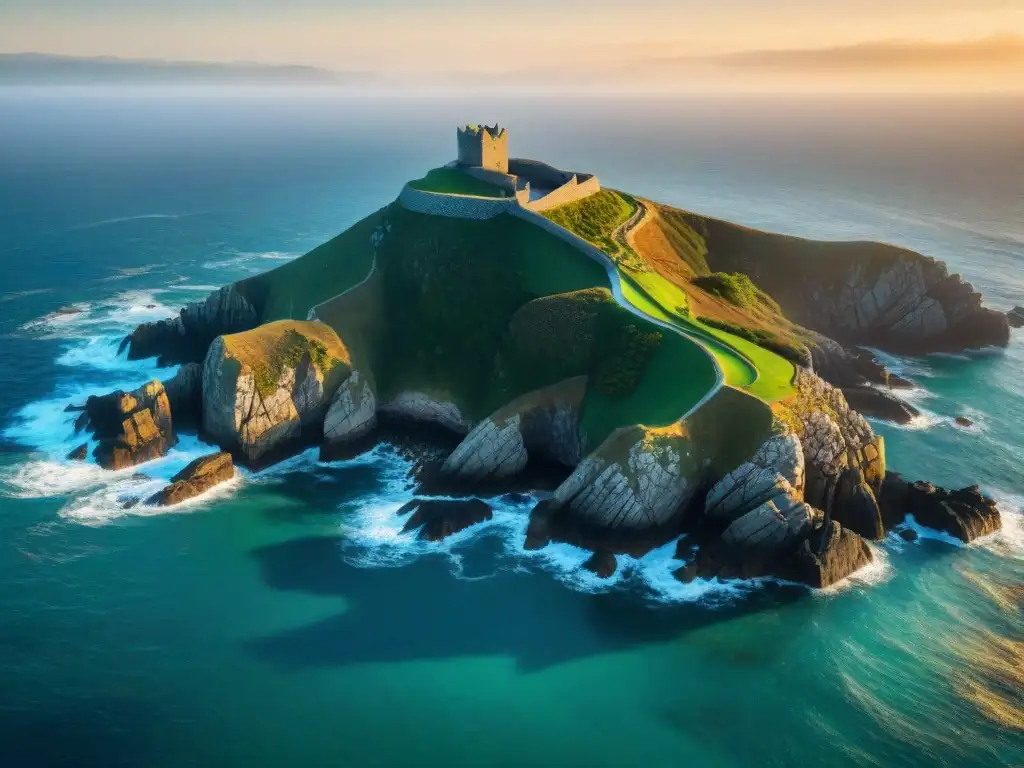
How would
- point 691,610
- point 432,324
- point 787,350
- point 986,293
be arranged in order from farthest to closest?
point 986,293 < point 432,324 < point 787,350 < point 691,610

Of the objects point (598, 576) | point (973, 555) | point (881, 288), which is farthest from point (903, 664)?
point (881, 288)

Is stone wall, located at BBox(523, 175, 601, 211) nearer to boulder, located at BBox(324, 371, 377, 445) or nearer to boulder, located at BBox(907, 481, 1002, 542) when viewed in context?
boulder, located at BBox(324, 371, 377, 445)

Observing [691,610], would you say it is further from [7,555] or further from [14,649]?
[7,555]

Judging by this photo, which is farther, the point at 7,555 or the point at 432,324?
the point at 432,324

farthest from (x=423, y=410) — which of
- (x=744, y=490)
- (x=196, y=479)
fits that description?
(x=744, y=490)

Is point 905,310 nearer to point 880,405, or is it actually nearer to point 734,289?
point 880,405

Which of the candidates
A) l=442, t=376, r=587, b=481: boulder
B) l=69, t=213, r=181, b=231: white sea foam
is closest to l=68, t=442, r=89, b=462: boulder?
l=442, t=376, r=587, b=481: boulder
